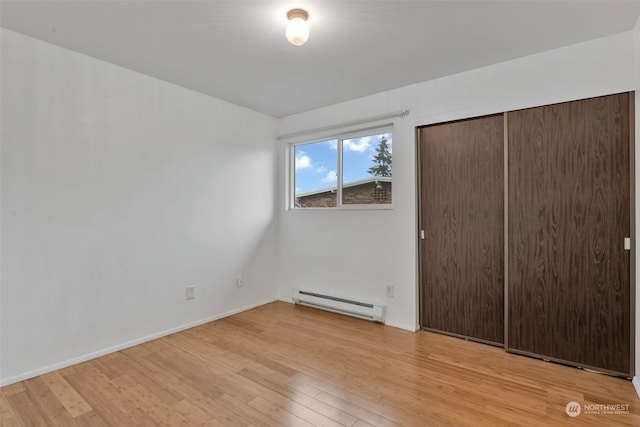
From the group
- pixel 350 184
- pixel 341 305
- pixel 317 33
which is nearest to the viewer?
pixel 317 33

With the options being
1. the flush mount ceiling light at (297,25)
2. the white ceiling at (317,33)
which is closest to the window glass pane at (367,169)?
the white ceiling at (317,33)

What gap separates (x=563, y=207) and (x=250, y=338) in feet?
9.24

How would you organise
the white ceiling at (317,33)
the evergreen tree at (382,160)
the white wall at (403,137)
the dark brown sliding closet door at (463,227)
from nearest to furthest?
the white ceiling at (317,33) → the white wall at (403,137) → the dark brown sliding closet door at (463,227) → the evergreen tree at (382,160)

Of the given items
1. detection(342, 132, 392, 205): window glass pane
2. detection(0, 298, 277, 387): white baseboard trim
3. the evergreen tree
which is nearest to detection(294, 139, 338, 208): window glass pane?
detection(342, 132, 392, 205): window glass pane

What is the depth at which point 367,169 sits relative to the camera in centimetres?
355

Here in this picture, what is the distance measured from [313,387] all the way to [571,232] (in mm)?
2199

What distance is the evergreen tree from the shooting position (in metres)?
3.39

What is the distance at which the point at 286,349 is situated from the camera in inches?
106

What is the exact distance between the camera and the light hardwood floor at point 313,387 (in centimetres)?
178

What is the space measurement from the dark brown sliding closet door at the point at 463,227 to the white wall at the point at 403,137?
0.13 m

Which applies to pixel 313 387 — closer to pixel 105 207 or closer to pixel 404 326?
pixel 404 326

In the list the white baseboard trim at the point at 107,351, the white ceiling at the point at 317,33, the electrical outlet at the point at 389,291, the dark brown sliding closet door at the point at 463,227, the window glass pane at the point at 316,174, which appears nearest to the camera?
the white ceiling at the point at 317,33
